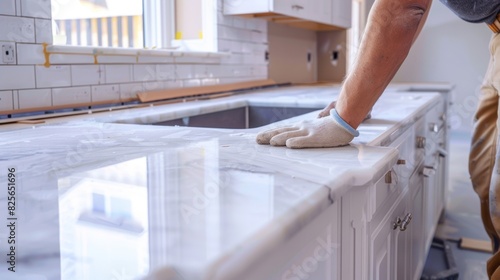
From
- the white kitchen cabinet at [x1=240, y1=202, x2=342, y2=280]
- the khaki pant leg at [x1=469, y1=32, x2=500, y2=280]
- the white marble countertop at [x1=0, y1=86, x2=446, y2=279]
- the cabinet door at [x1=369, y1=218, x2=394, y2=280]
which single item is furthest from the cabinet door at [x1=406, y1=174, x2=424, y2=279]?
the white kitchen cabinet at [x1=240, y1=202, x2=342, y2=280]

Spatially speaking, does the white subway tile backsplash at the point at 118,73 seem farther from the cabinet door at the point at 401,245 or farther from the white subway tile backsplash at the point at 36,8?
the cabinet door at the point at 401,245

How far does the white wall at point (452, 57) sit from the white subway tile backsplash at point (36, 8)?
472 cm

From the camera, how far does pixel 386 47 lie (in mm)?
999

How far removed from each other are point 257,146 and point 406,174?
71 cm

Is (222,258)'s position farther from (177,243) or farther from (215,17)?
(215,17)

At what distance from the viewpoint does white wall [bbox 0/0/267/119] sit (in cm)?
144

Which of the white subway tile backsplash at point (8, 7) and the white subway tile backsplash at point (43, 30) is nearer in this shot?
the white subway tile backsplash at point (8, 7)

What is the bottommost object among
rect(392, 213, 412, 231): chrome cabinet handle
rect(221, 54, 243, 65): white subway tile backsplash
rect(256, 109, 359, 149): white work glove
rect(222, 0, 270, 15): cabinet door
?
rect(392, 213, 412, 231): chrome cabinet handle

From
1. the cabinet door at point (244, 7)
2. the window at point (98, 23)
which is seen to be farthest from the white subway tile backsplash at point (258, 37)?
the window at point (98, 23)

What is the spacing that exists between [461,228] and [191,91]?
191cm

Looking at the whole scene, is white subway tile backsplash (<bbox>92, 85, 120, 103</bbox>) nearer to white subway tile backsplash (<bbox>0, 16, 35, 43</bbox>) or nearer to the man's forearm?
white subway tile backsplash (<bbox>0, 16, 35, 43</bbox>)

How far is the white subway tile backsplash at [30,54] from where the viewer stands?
4.79 feet

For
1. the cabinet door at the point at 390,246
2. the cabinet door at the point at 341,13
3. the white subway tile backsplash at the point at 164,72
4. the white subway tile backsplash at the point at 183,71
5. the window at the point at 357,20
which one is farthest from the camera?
the window at the point at 357,20

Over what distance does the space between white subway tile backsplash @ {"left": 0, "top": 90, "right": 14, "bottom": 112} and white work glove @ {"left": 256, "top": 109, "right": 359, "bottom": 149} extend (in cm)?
84
